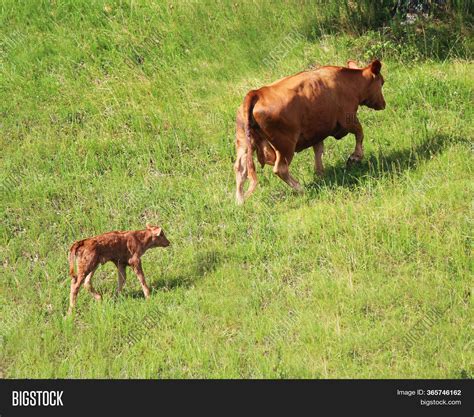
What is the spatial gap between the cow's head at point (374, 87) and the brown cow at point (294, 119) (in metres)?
0.10

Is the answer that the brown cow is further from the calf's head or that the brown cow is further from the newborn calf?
the newborn calf

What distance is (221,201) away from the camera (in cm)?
1570

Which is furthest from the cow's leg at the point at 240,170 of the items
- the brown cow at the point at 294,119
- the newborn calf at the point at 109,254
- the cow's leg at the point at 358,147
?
the newborn calf at the point at 109,254

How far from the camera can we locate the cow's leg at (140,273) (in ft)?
44.2

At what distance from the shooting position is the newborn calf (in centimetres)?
1332

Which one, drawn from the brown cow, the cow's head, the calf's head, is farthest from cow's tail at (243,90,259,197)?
the cow's head

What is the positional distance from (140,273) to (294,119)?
10.6 feet

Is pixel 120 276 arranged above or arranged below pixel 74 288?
below

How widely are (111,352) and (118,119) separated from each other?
6330 mm

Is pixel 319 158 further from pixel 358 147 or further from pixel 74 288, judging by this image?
pixel 74 288

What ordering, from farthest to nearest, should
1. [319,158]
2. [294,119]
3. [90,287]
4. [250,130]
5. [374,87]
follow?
[374,87] < [319,158] < [294,119] < [250,130] < [90,287]

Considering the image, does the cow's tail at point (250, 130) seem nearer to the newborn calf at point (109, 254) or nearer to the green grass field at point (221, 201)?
the green grass field at point (221, 201)

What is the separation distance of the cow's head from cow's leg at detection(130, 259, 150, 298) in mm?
4695

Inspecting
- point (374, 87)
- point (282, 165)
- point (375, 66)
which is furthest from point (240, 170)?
point (375, 66)
